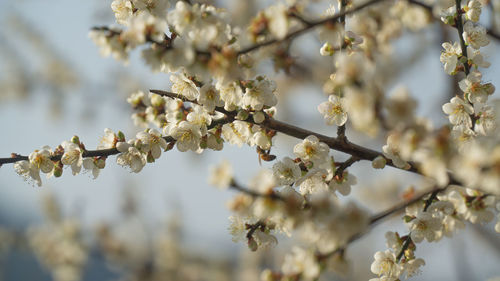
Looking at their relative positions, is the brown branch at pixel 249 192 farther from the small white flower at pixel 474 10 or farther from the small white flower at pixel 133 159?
the small white flower at pixel 474 10

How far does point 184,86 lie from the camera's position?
67.1 inches

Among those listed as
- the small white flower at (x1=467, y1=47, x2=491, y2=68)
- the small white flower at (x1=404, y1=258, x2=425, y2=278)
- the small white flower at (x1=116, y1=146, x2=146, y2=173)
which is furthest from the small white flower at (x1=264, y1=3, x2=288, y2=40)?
the small white flower at (x1=404, y1=258, x2=425, y2=278)

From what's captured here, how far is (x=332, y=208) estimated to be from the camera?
1040 millimetres

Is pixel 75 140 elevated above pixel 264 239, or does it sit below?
above

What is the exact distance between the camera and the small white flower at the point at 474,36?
1.82 meters

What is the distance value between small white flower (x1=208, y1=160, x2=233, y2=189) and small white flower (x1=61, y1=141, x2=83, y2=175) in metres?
0.82

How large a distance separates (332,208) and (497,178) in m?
0.38

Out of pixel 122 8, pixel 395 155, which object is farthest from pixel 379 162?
pixel 122 8

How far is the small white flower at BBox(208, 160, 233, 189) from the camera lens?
1.13 metres

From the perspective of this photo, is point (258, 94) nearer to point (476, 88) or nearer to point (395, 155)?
point (395, 155)

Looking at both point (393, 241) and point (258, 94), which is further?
point (393, 241)

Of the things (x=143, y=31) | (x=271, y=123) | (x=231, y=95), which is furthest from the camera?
(x=271, y=123)

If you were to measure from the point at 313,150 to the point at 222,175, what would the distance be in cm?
62

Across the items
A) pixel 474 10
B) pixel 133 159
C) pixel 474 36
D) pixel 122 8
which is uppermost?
pixel 474 10
